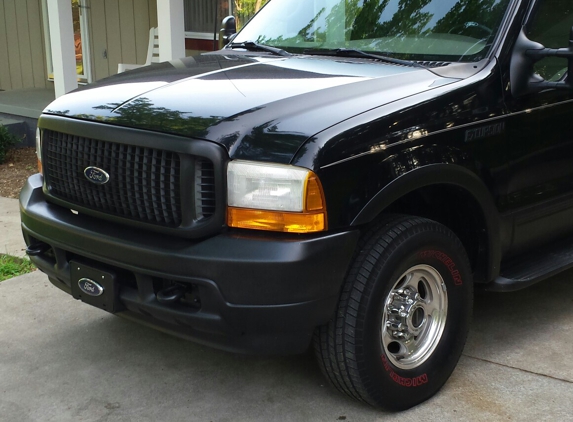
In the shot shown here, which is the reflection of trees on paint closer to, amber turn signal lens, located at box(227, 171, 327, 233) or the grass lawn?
amber turn signal lens, located at box(227, 171, 327, 233)

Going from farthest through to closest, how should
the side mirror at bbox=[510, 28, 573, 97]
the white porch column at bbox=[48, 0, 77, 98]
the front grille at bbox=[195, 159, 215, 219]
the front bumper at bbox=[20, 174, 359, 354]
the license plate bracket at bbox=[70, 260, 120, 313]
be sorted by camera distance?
the white porch column at bbox=[48, 0, 77, 98] < the side mirror at bbox=[510, 28, 573, 97] < the license plate bracket at bbox=[70, 260, 120, 313] < the front grille at bbox=[195, 159, 215, 219] < the front bumper at bbox=[20, 174, 359, 354]

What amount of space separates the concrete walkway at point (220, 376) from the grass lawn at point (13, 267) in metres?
0.75

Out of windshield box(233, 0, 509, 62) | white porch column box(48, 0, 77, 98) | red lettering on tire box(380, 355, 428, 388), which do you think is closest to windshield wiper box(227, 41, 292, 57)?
windshield box(233, 0, 509, 62)

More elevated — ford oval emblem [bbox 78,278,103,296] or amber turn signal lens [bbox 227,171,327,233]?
amber turn signal lens [bbox 227,171,327,233]

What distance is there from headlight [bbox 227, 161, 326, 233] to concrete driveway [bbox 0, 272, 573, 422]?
0.97m

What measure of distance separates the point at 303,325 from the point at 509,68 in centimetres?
159

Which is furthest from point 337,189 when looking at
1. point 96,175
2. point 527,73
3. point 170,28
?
point 170,28

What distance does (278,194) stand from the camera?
2777 millimetres

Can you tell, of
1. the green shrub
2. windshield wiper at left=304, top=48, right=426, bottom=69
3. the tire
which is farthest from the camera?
the green shrub

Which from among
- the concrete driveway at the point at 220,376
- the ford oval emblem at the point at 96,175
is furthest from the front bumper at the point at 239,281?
the concrete driveway at the point at 220,376

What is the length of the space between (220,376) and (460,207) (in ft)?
4.56

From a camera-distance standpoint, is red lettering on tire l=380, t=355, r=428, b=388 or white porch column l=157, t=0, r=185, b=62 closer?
red lettering on tire l=380, t=355, r=428, b=388

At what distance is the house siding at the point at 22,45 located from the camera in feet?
40.6

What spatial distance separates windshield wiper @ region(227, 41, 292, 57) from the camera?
411 centimetres
